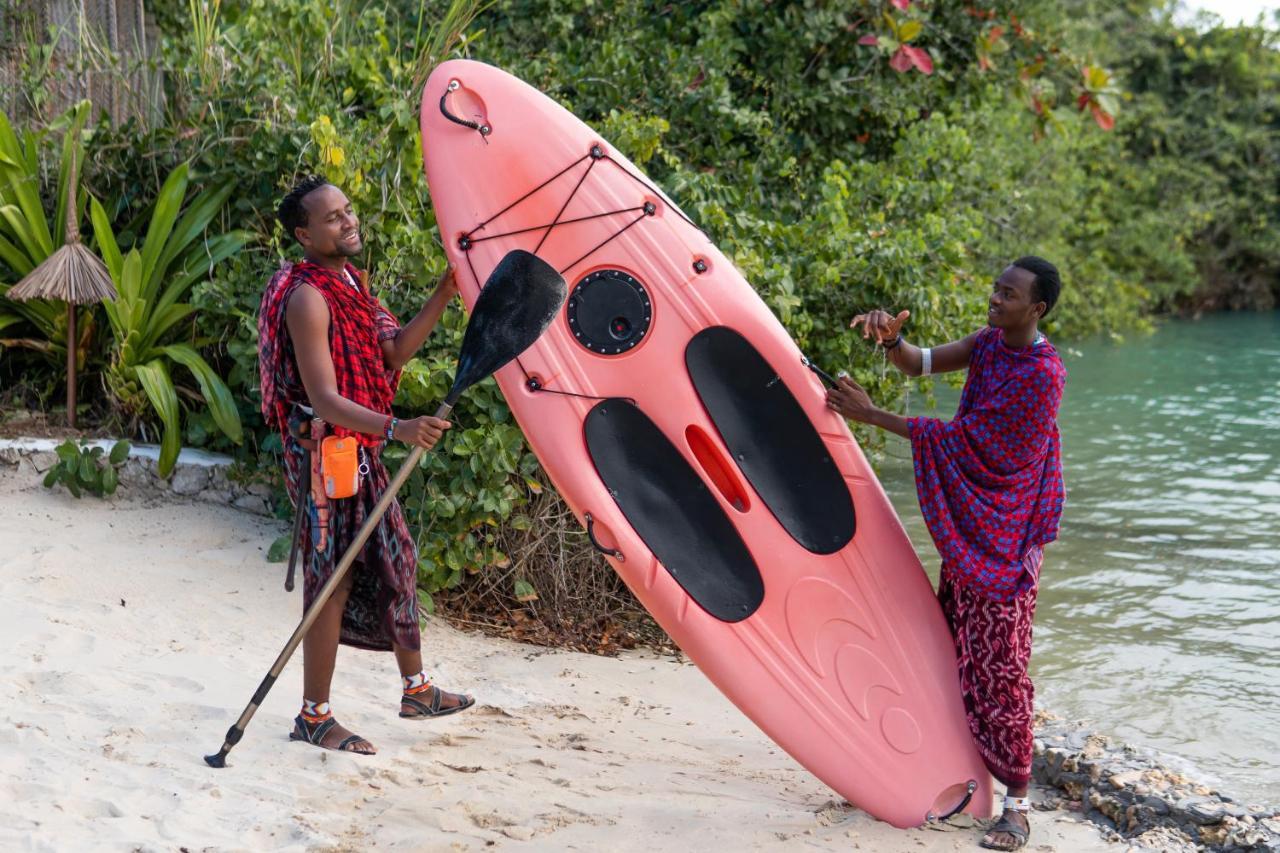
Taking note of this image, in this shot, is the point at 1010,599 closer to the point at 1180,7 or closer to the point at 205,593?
the point at 205,593

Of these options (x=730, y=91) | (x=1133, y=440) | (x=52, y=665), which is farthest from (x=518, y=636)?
(x=1133, y=440)

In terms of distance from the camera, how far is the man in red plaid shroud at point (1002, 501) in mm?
3338

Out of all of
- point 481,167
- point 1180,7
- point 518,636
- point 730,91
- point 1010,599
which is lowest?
point 518,636

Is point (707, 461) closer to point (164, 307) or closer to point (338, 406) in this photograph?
point (338, 406)

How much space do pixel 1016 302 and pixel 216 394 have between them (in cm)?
321

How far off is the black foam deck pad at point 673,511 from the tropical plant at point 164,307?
1.88 m

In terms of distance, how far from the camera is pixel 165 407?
5.10 m

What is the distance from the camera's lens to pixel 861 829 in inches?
137

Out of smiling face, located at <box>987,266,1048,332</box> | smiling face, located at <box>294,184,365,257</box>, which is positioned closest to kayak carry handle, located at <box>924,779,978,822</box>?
smiling face, located at <box>987,266,1048,332</box>

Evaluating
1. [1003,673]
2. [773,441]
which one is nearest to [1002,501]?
[1003,673]

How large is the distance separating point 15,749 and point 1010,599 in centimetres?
256

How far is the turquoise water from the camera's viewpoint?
16.5ft

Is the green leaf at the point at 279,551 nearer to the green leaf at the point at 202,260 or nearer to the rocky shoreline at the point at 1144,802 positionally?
the green leaf at the point at 202,260

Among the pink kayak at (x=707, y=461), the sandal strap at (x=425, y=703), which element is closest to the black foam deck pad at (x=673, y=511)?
the pink kayak at (x=707, y=461)
